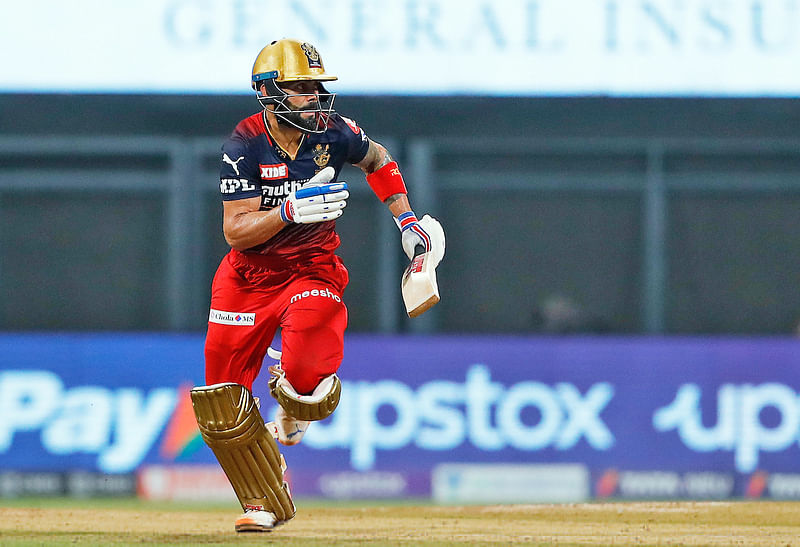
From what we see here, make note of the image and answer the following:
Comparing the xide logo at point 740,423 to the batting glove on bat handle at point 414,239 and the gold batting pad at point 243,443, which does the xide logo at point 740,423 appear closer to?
the batting glove on bat handle at point 414,239

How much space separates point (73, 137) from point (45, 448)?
3.60m

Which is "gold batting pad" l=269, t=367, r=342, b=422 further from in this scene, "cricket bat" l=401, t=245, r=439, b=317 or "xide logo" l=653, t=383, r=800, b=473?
"xide logo" l=653, t=383, r=800, b=473

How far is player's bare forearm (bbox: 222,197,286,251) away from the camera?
7.37m

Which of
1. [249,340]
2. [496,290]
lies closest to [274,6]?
[496,290]

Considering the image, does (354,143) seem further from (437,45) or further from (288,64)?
(437,45)

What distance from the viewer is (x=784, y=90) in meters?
13.5

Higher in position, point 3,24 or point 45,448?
point 3,24

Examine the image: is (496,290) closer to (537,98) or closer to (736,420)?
(537,98)

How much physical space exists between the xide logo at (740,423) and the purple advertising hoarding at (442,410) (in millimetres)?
11

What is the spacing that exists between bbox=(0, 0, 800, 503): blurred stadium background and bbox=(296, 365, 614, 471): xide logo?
19 millimetres

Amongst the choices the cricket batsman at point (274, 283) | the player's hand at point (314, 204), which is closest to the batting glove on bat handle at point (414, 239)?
the cricket batsman at point (274, 283)

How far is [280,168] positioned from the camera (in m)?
7.62

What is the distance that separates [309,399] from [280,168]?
3.81 ft

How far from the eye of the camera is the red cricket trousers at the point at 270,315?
758 centimetres
